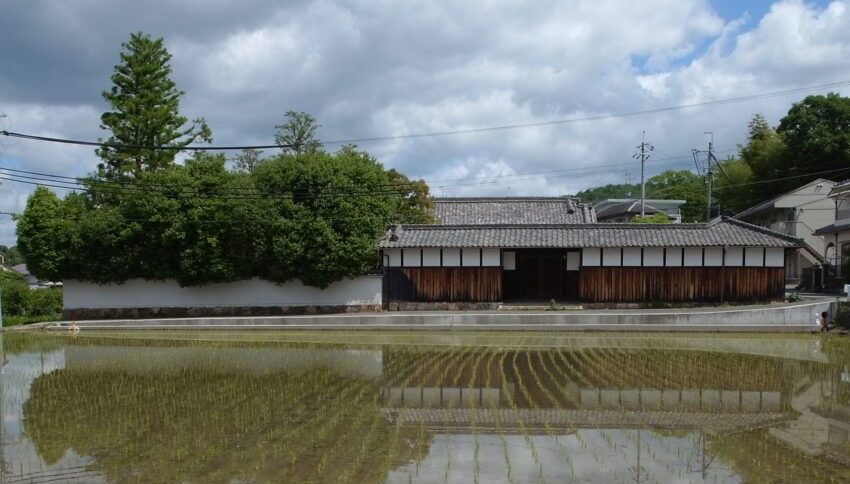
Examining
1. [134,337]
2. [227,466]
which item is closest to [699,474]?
[227,466]

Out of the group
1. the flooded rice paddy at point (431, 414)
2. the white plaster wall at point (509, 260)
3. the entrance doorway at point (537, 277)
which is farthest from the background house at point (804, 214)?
the flooded rice paddy at point (431, 414)

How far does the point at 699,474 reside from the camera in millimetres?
6543

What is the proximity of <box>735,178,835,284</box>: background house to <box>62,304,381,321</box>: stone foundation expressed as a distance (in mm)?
24798

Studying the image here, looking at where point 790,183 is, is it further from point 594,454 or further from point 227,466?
point 227,466

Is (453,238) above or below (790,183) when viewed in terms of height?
below

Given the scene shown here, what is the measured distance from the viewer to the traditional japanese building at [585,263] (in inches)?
930

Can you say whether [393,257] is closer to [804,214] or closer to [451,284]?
[451,284]

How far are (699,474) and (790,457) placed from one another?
135 cm

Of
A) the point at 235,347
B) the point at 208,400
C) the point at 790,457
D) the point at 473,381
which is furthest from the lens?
the point at 235,347

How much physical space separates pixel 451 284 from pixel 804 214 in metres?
23.3

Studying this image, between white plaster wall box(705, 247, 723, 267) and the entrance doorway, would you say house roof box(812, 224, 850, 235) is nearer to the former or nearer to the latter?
white plaster wall box(705, 247, 723, 267)

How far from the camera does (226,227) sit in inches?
961

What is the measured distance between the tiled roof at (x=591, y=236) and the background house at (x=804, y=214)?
13466 mm

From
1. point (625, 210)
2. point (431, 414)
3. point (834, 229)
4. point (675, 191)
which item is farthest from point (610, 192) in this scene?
point (431, 414)
